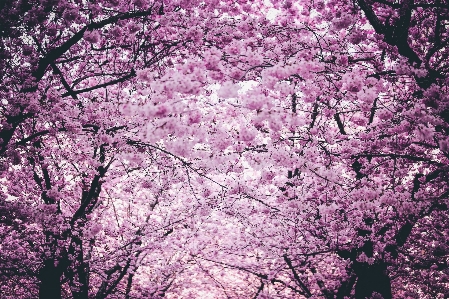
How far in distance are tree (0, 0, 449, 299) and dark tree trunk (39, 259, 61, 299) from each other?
0.03m

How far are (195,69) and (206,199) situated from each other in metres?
6.82

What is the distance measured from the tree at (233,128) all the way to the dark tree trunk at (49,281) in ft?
0.08

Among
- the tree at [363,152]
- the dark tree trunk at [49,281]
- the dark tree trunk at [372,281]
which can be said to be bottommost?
the dark tree trunk at [49,281]

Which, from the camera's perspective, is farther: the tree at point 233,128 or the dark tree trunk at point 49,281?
the dark tree trunk at point 49,281

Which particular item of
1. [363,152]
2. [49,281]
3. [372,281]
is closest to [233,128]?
[363,152]

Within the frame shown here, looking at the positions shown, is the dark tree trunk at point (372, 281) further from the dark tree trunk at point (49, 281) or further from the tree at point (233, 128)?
the dark tree trunk at point (49, 281)

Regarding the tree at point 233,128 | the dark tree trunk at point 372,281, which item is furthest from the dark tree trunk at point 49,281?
the dark tree trunk at point 372,281

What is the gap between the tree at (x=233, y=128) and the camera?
629 cm

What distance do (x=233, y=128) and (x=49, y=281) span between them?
20.5 feet

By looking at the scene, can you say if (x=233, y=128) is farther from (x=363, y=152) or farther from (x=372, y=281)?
(x=372, y=281)

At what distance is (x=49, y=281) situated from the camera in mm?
9906

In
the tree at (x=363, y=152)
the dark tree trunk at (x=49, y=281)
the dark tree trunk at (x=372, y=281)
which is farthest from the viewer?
the dark tree trunk at (x=372, y=281)

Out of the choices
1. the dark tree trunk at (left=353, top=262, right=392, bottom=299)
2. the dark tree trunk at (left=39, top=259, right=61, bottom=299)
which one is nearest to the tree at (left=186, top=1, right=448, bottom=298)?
the dark tree trunk at (left=353, top=262, right=392, bottom=299)

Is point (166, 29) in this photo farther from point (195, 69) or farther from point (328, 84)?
point (328, 84)
